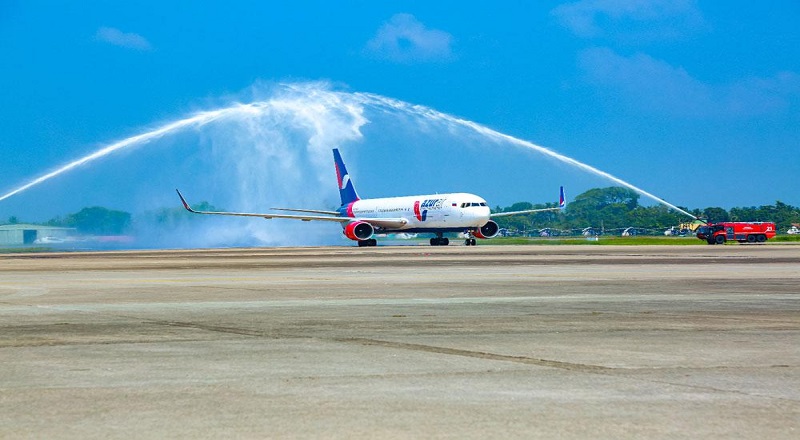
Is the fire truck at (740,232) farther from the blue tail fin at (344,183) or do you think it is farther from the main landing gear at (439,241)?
the blue tail fin at (344,183)

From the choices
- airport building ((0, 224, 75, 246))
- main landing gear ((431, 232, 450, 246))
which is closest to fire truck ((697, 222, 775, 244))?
main landing gear ((431, 232, 450, 246))

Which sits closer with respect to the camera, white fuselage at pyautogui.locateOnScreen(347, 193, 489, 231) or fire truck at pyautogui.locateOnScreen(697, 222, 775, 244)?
white fuselage at pyautogui.locateOnScreen(347, 193, 489, 231)

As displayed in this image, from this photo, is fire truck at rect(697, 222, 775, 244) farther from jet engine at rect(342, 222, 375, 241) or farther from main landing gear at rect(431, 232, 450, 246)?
jet engine at rect(342, 222, 375, 241)

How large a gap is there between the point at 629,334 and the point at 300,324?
4865 millimetres

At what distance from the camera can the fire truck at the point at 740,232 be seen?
8619cm

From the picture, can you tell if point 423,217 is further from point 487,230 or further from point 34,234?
point 34,234

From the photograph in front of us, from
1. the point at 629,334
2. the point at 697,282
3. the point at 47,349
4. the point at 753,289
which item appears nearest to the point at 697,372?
the point at 629,334

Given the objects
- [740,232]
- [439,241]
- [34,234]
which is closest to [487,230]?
[439,241]

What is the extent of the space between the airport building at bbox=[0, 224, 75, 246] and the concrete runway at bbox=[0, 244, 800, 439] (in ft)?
272

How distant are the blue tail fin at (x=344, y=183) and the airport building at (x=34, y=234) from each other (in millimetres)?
27666

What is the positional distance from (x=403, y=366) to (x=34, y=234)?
99714 mm

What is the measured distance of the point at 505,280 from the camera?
27938 millimetres

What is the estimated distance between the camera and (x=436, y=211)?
86000 millimetres

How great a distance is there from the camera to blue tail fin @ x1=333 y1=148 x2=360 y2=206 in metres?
106
